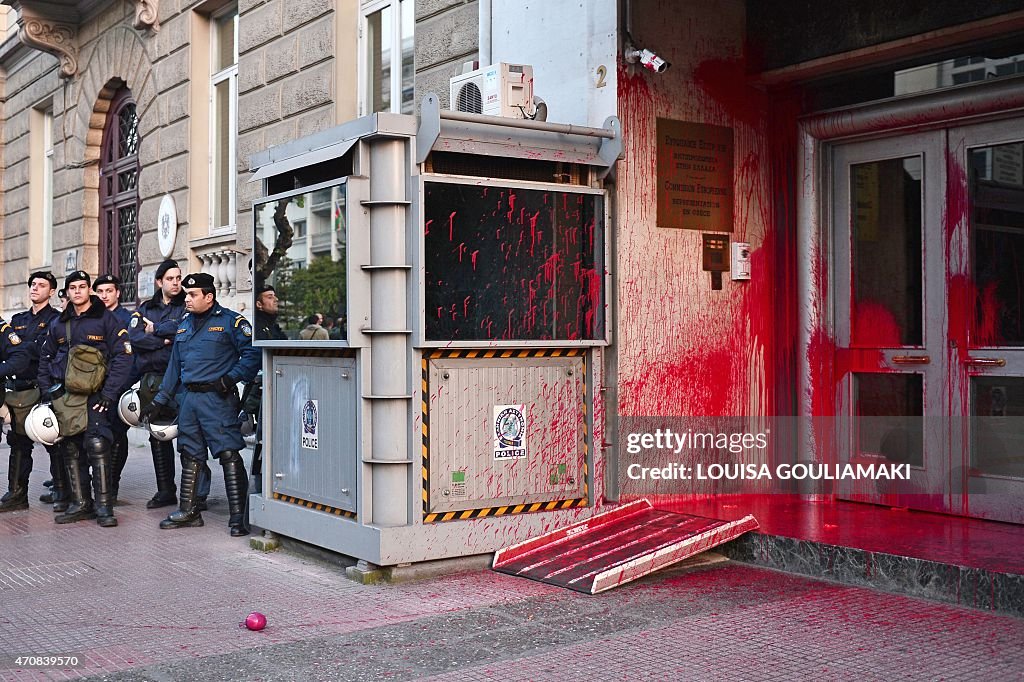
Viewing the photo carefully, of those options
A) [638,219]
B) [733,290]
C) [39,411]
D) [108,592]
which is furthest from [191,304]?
[733,290]

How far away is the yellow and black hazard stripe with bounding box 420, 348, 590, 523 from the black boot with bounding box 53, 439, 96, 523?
12.6 feet

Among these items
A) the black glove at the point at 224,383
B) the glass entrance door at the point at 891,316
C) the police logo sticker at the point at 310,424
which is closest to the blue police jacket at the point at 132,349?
the black glove at the point at 224,383

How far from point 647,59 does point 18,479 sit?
6.53m

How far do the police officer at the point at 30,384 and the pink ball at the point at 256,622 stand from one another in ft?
15.9

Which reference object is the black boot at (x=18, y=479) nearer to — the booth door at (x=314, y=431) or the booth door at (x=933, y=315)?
the booth door at (x=314, y=431)

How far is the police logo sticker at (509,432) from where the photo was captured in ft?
23.6

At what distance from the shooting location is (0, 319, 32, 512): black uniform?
996cm

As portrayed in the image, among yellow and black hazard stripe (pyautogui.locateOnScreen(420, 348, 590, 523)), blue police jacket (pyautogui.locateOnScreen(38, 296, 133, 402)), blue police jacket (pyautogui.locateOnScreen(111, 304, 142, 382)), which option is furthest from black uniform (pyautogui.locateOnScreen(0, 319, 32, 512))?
yellow and black hazard stripe (pyautogui.locateOnScreen(420, 348, 590, 523))

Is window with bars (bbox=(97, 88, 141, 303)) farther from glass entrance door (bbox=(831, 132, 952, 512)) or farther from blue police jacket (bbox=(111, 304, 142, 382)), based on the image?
glass entrance door (bbox=(831, 132, 952, 512))

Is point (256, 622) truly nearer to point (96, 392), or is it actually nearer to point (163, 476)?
point (96, 392)

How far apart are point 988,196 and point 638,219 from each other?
229 centimetres

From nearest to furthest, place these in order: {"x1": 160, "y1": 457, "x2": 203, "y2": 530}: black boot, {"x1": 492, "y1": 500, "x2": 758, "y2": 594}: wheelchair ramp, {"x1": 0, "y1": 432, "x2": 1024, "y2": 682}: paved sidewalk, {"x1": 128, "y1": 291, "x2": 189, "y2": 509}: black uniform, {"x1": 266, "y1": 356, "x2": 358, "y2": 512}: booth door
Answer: {"x1": 0, "y1": 432, "x2": 1024, "y2": 682}: paved sidewalk < {"x1": 492, "y1": 500, "x2": 758, "y2": 594}: wheelchair ramp < {"x1": 266, "y1": 356, "x2": 358, "y2": 512}: booth door < {"x1": 160, "y1": 457, "x2": 203, "y2": 530}: black boot < {"x1": 128, "y1": 291, "x2": 189, "y2": 509}: black uniform

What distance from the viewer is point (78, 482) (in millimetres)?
9422

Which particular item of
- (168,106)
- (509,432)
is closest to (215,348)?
(509,432)
